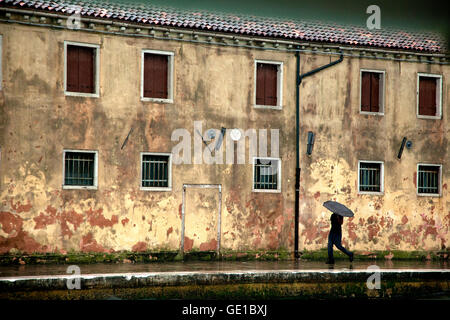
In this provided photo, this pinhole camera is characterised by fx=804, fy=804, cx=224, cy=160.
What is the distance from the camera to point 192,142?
75.7ft

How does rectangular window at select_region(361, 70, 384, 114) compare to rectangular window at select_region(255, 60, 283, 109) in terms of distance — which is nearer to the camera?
rectangular window at select_region(255, 60, 283, 109)

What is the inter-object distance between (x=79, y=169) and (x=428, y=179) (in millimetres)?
11300

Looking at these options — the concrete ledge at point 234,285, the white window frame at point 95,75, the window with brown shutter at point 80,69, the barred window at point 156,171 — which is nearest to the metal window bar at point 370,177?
the concrete ledge at point 234,285

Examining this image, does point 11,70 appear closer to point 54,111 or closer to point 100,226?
point 54,111

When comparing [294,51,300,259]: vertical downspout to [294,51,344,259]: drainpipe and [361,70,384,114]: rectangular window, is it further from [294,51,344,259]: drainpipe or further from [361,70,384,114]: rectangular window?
[361,70,384,114]: rectangular window

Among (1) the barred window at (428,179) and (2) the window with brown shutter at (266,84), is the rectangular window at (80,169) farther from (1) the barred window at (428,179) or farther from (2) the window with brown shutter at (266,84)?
(1) the barred window at (428,179)

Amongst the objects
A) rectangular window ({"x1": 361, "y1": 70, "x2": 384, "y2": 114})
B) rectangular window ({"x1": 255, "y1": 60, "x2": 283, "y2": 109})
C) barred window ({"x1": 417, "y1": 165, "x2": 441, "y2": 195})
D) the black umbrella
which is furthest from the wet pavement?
rectangular window ({"x1": 361, "y1": 70, "x2": 384, "y2": 114})

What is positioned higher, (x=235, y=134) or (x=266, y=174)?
(x=235, y=134)

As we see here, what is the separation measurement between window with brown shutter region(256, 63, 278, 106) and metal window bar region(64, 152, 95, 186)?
539 cm

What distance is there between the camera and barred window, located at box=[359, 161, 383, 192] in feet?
82.5

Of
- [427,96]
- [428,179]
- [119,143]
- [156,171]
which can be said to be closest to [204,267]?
[156,171]

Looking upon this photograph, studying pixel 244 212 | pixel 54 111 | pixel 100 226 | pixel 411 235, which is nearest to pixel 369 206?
pixel 411 235

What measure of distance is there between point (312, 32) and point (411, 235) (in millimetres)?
7115

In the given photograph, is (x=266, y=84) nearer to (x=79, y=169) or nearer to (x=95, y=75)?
(x=95, y=75)
